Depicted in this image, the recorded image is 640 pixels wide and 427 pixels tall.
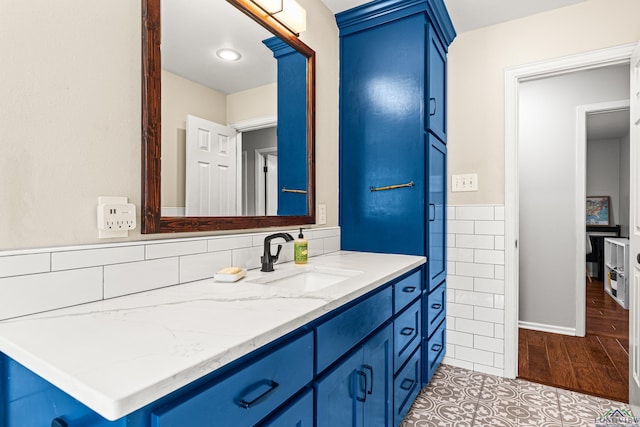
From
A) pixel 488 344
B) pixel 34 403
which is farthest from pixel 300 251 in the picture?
pixel 488 344

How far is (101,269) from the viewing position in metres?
1.00

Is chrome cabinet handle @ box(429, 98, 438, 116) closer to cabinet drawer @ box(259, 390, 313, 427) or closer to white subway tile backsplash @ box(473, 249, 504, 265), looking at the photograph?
white subway tile backsplash @ box(473, 249, 504, 265)

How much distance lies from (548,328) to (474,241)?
4.80 ft

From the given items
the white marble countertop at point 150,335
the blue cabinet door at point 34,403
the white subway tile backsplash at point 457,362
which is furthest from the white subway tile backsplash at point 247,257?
the white subway tile backsplash at point 457,362

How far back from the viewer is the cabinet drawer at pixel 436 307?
2.02m

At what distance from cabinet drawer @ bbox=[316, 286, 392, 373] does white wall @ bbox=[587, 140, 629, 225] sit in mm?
6429

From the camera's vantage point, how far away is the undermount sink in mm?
1472

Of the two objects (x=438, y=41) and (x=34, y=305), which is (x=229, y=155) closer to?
(x=34, y=305)

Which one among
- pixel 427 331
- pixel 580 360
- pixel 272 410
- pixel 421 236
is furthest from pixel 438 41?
pixel 580 360

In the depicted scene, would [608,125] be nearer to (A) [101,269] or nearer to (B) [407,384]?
(B) [407,384]

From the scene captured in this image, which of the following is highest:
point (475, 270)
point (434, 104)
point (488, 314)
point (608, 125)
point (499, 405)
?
point (608, 125)

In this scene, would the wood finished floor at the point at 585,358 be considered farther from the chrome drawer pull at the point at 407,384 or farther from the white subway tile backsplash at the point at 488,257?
the chrome drawer pull at the point at 407,384

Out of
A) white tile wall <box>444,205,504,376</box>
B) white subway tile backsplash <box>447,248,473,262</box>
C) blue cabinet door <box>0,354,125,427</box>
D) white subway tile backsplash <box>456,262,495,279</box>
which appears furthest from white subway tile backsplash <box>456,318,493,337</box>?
blue cabinet door <box>0,354,125,427</box>

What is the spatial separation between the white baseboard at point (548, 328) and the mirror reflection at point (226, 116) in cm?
257
